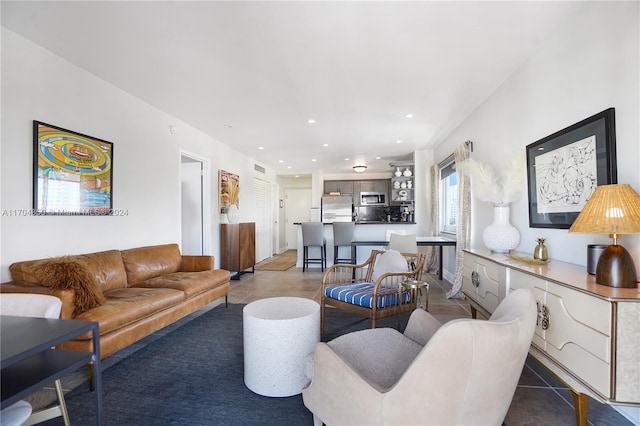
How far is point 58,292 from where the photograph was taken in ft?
6.50

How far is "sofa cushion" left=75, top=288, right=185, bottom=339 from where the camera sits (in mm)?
2078

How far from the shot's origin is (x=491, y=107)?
3.35 meters

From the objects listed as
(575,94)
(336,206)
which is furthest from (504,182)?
(336,206)

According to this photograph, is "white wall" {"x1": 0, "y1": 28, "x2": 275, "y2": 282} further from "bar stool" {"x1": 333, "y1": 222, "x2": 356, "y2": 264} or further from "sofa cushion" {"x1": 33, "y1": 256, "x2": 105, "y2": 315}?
"bar stool" {"x1": 333, "y1": 222, "x2": 356, "y2": 264}

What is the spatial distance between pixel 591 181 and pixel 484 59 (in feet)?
4.46

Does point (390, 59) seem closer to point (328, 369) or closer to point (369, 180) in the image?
point (328, 369)

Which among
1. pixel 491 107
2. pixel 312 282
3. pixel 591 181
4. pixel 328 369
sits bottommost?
pixel 312 282

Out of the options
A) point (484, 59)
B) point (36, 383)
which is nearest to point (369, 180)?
point (484, 59)

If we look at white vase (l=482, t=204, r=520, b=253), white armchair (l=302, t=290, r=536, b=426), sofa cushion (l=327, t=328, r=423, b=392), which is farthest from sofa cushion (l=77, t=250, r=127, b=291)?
white vase (l=482, t=204, r=520, b=253)

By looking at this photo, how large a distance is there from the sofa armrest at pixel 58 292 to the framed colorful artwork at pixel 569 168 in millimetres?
3433

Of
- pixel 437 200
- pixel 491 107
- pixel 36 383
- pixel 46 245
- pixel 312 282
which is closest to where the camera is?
pixel 36 383

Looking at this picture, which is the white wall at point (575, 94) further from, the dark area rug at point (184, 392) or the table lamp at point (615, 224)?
the dark area rug at point (184, 392)

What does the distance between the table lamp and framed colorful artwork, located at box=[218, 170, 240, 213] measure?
16.6 ft

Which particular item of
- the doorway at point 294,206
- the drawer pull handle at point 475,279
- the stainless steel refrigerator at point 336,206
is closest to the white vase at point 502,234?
the drawer pull handle at point 475,279
